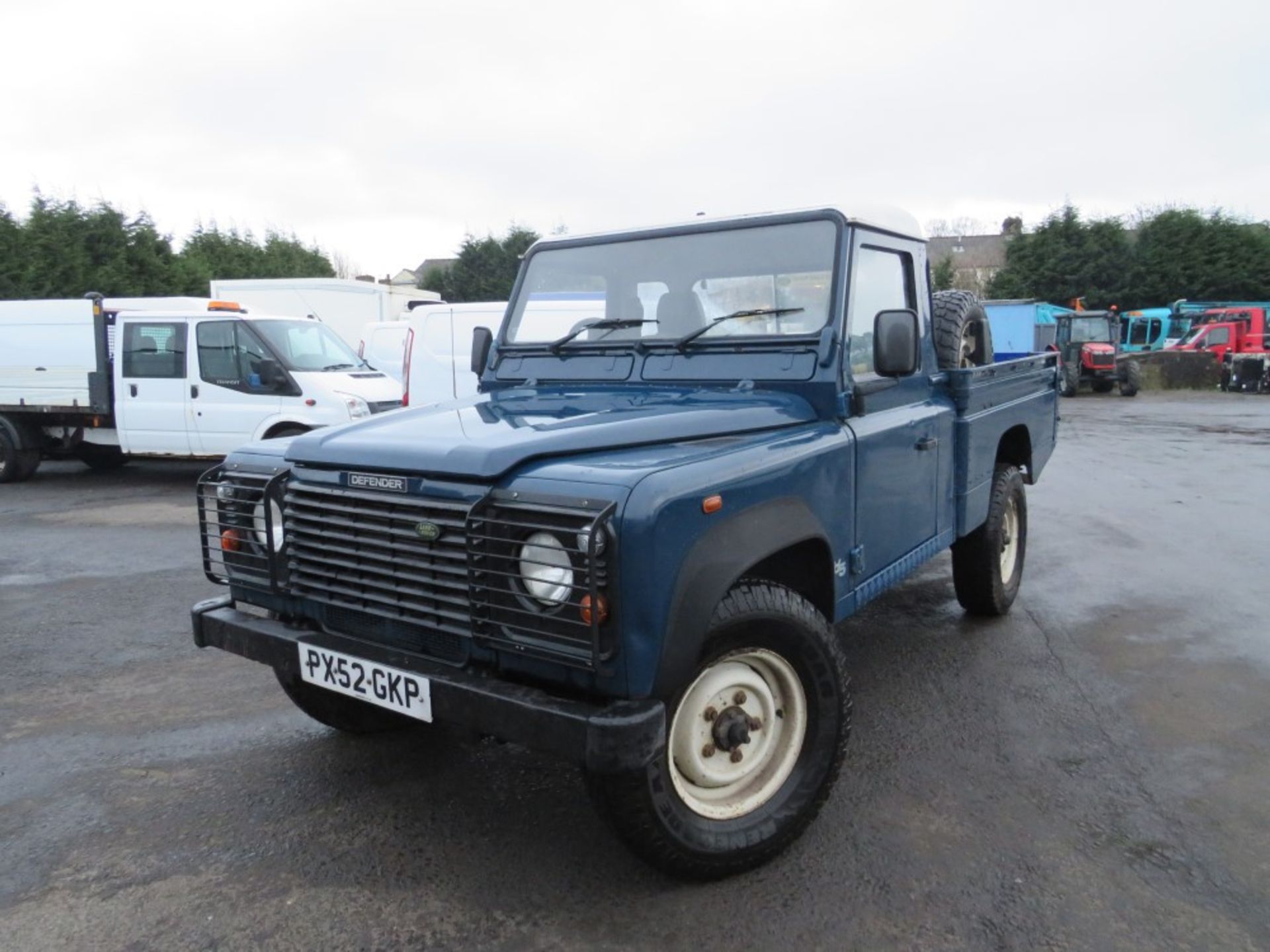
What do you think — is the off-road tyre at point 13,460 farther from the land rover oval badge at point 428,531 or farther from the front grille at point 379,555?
the land rover oval badge at point 428,531

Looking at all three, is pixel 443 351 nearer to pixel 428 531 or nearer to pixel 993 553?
pixel 993 553

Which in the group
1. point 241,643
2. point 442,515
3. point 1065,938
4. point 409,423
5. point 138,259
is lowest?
point 1065,938

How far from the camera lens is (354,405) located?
383 inches

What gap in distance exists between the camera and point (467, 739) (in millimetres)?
2848

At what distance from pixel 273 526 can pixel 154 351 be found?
8.35 meters

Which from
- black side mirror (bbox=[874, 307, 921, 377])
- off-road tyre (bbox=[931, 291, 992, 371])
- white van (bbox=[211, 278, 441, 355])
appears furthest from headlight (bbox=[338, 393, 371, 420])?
white van (bbox=[211, 278, 441, 355])

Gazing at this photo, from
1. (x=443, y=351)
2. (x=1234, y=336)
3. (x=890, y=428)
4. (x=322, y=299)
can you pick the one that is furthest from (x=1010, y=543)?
(x=1234, y=336)

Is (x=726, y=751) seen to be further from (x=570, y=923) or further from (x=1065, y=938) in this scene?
(x=1065, y=938)

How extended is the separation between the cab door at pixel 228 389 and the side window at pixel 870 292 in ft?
24.5

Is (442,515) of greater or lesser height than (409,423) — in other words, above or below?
below

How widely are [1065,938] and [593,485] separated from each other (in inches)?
70.5

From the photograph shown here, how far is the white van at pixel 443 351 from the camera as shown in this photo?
38.4 feet

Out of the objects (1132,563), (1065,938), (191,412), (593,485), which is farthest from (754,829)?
(191,412)

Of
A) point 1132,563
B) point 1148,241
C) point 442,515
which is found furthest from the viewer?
point 1148,241
